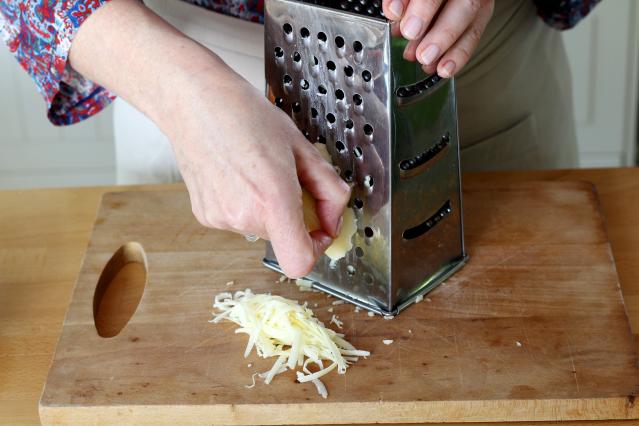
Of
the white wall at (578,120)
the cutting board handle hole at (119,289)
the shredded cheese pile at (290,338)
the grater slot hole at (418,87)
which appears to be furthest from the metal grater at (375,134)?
the white wall at (578,120)

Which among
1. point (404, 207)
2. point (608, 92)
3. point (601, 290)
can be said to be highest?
point (404, 207)

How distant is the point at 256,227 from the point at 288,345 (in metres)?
0.20

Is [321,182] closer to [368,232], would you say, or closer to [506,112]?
[368,232]

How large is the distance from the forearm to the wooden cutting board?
28 centimetres

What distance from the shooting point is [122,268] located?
147 cm

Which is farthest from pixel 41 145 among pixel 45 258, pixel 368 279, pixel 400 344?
pixel 400 344

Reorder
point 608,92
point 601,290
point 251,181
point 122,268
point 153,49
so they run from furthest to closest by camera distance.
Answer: point 608,92 → point 122,268 → point 601,290 → point 153,49 → point 251,181

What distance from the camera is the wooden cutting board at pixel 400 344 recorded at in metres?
1.14

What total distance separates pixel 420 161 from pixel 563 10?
0.68 metres

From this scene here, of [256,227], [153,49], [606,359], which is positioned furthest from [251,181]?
[606,359]

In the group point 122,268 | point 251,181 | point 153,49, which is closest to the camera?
point 251,181

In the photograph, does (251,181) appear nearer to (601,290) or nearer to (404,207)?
(404,207)

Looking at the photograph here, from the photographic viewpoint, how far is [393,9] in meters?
1.09

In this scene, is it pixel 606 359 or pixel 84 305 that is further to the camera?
pixel 84 305
